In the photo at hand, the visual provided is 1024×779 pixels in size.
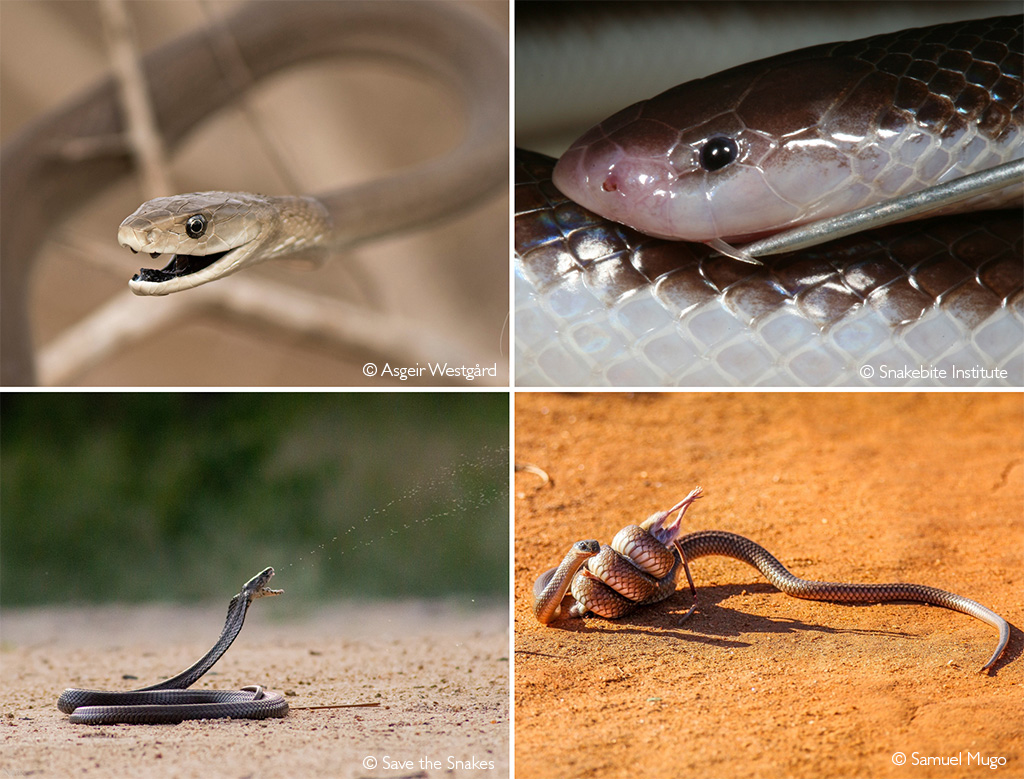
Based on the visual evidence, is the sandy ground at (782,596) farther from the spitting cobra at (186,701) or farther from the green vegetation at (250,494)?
the spitting cobra at (186,701)

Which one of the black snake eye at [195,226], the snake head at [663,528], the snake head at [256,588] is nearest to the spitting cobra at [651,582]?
the snake head at [663,528]

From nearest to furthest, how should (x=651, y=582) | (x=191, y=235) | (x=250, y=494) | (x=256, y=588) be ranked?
(x=191, y=235) < (x=651, y=582) < (x=256, y=588) < (x=250, y=494)

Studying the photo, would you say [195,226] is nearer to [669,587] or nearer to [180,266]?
[180,266]

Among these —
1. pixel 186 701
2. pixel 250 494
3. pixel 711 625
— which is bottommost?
pixel 186 701

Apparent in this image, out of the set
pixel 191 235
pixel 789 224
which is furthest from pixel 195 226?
pixel 789 224

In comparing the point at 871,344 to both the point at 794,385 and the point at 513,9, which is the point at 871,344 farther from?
the point at 513,9

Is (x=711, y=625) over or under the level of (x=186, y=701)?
over

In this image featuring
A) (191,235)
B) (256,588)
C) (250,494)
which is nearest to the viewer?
(191,235)
